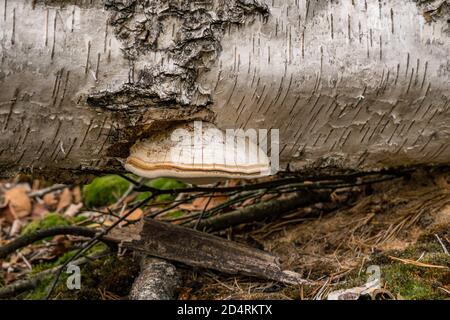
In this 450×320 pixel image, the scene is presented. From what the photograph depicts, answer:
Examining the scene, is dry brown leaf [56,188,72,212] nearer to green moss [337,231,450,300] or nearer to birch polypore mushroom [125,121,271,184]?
birch polypore mushroom [125,121,271,184]

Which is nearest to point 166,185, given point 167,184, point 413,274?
point 167,184

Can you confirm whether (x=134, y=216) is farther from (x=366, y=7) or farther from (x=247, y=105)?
(x=366, y=7)

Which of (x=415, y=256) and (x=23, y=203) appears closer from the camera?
(x=415, y=256)

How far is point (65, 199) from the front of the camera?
509 centimetres

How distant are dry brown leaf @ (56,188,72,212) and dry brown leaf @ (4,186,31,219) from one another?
Answer: 28 centimetres

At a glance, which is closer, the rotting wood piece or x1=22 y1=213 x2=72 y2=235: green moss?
the rotting wood piece

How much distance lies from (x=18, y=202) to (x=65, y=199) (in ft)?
1.37

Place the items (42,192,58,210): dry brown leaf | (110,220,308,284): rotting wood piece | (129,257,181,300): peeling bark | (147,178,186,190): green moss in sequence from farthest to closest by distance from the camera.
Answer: (42,192,58,210): dry brown leaf, (147,178,186,190): green moss, (110,220,308,284): rotting wood piece, (129,257,181,300): peeling bark

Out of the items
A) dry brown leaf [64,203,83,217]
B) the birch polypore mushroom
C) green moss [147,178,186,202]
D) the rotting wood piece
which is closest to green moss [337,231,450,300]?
the rotting wood piece

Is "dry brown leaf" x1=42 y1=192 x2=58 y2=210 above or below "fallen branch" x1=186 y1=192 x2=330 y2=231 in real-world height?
below

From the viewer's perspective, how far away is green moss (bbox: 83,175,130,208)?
4.76 metres
